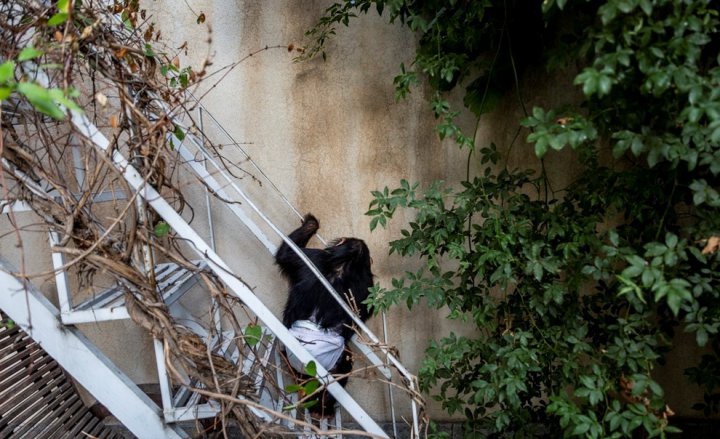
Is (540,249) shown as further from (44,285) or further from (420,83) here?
(44,285)

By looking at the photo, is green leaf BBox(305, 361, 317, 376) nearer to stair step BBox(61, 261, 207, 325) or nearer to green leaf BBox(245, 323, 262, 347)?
green leaf BBox(245, 323, 262, 347)

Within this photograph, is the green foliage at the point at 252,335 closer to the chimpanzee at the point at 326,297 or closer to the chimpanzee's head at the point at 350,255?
the chimpanzee at the point at 326,297

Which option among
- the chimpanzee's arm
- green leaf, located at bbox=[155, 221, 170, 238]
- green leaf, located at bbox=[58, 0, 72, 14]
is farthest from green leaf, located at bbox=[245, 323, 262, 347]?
green leaf, located at bbox=[58, 0, 72, 14]

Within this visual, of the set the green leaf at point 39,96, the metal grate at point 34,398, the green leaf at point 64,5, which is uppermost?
the green leaf at point 64,5

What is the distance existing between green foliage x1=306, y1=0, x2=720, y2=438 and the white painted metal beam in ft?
3.64

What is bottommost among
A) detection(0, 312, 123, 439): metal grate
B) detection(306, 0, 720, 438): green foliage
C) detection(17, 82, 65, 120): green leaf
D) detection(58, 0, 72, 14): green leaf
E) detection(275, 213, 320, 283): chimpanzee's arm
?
detection(306, 0, 720, 438): green foliage

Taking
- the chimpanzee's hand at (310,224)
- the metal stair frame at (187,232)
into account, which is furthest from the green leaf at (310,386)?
the chimpanzee's hand at (310,224)

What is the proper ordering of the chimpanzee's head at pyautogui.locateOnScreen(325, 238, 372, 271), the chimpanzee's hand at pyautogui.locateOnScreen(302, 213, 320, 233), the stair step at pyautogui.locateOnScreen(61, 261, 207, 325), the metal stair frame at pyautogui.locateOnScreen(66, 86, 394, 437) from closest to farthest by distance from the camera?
the metal stair frame at pyautogui.locateOnScreen(66, 86, 394, 437) < the stair step at pyautogui.locateOnScreen(61, 261, 207, 325) < the chimpanzee's head at pyautogui.locateOnScreen(325, 238, 372, 271) < the chimpanzee's hand at pyautogui.locateOnScreen(302, 213, 320, 233)

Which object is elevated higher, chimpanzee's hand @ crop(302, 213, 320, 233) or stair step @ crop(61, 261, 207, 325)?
stair step @ crop(61, 261, 207, 325)

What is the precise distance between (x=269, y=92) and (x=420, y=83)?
3.11ft

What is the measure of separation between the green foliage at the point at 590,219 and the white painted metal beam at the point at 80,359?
3.64 ft

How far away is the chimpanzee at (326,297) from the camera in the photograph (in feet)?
8.86

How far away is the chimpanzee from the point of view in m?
2.70

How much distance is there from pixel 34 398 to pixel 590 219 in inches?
115
